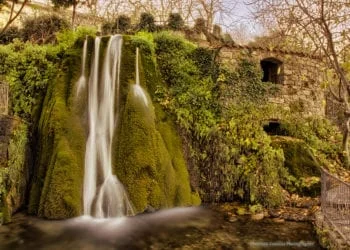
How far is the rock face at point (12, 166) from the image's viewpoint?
24.0 feet

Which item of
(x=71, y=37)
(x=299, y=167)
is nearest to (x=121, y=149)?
(x=71, y=37)

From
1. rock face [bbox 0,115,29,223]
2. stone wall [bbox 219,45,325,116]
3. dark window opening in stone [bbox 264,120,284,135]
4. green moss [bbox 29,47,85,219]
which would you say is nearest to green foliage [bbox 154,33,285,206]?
dark window opening in stone [bbox 264,120,284,135]

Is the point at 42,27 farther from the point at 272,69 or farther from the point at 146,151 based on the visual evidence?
the point at 146,151

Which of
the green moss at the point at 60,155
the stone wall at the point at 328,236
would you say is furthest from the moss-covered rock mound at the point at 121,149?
the stone wall at the point at 328,236

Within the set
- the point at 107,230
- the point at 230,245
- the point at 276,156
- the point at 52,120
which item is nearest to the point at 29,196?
the point at 52,120

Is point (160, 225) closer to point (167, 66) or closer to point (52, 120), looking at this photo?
point (52, 120)

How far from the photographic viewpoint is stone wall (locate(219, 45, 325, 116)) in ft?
40.4

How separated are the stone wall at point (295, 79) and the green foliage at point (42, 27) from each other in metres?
9.98

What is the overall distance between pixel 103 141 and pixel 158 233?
10.5ft

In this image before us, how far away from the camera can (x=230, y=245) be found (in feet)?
20.9

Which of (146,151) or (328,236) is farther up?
(146,151)

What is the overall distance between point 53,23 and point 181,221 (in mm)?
13750

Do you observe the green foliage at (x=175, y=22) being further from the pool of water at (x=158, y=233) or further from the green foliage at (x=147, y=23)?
the pool of water at (x=158, y=233)

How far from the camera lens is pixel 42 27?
55.0 feet
